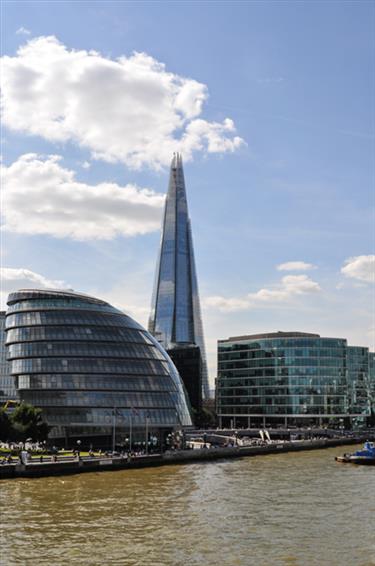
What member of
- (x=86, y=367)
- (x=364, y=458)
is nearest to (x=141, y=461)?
(x=86, y=367)

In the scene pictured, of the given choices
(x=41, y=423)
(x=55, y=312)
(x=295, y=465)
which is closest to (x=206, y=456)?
(x=295, y=465)

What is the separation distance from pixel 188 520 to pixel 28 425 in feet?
170

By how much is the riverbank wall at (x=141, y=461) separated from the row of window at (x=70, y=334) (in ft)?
85.1

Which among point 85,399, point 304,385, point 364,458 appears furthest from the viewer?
point 304,385

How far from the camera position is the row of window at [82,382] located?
11456cm

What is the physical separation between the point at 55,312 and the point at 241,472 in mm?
49071

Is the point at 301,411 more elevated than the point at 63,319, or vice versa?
the point at 63,319

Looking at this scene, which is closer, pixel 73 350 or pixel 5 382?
pixel 73 350

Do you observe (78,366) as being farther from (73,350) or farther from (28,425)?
(28,425)

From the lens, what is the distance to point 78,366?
11581 cm

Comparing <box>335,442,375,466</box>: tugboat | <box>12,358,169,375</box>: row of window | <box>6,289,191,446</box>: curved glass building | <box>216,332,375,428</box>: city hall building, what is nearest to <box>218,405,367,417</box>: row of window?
<box>216,332,375,428</box>: city hall building

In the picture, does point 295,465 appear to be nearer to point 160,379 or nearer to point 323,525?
point 160,379

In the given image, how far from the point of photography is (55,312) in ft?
399

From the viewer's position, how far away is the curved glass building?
114 meters
